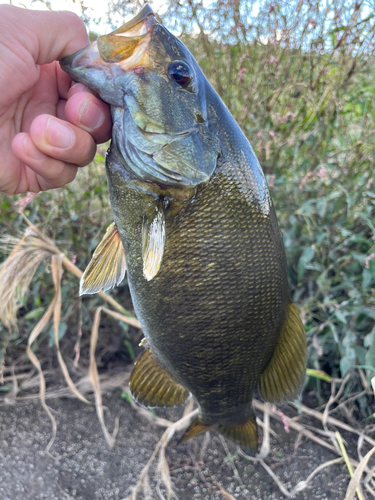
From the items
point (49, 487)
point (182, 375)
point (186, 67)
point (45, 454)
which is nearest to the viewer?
point (186, 67)

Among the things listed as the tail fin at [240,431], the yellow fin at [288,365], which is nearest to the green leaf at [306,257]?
the yellow fin at [288,365]

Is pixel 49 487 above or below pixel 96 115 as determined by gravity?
below

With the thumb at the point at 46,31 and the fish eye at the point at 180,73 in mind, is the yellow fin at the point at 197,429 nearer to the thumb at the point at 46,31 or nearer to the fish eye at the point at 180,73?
the fish eye at the point at 180,73

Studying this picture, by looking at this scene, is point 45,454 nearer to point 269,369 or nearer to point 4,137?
point 269,369

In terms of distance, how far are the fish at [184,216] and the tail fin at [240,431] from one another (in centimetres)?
32

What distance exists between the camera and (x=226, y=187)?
111 cm

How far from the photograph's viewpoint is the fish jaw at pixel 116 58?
1.01m

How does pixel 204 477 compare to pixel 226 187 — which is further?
pixel 204 477

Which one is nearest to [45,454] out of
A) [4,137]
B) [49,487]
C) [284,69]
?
[49,487]

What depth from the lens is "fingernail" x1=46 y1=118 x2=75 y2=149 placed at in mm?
1149

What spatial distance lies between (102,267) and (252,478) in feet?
5.72

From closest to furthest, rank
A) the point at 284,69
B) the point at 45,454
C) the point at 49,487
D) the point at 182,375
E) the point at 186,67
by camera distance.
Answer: the point at 186,67
the point at 182,375
the point at 49,487
the point at 45,454
the point at 284,69

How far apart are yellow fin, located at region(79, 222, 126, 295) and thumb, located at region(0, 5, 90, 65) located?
25.0 inches

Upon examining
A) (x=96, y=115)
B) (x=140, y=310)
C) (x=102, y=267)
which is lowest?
(x=140, y=310)
